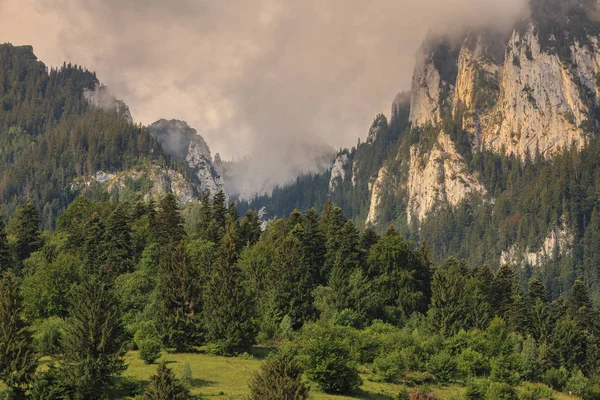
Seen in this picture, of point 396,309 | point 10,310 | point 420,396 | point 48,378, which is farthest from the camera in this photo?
point 396,309

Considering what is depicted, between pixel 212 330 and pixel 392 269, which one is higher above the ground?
pixel 392 269

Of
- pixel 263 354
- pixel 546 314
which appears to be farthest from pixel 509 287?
pixel 263 354

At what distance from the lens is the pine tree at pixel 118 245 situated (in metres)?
104

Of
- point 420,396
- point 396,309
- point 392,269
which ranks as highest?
point 392,269

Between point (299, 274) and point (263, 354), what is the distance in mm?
17246

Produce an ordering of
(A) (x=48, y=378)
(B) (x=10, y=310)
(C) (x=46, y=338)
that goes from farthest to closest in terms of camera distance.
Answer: (C) (x=46, y=338), (B) (x=10, y=310), (A) (x=48, y=378)

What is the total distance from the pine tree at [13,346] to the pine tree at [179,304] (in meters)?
19.2

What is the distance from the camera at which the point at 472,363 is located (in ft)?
259

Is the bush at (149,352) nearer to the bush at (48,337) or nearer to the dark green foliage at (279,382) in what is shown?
the bush at (48,337)

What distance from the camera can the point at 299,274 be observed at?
92688 millimetres

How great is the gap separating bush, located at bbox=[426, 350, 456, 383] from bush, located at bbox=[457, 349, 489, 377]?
2.32 meters

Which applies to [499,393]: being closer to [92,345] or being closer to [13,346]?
[92,345]

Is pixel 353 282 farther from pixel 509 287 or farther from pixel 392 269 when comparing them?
pixel 509 287

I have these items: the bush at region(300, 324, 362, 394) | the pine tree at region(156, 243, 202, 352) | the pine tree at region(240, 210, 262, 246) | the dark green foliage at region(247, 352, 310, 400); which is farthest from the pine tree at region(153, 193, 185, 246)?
the dark green foliage at region(247, 352, 310, 400)
